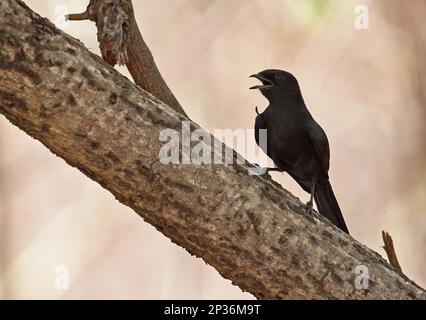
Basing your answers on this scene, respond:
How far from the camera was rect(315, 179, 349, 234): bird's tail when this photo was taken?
2990 mm

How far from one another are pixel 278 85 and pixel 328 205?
0.51 meters

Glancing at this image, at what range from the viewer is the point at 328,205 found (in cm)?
301

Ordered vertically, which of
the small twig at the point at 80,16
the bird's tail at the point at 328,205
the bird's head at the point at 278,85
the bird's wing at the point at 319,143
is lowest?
the bird's tail at the point at 328,205

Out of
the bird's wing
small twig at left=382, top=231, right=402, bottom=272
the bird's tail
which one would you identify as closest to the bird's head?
the bird's wing

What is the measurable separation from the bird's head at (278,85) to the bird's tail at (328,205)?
38 cm

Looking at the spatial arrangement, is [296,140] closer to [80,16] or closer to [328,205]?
[328,205]

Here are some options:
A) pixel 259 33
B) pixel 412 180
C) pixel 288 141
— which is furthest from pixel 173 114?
pixel 412 180

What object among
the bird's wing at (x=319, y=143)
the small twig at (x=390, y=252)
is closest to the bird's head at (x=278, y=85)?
the bird's wing at (x=319, y=143)

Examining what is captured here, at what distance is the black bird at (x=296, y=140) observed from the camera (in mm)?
2963

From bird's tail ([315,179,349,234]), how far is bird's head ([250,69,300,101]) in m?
0.38

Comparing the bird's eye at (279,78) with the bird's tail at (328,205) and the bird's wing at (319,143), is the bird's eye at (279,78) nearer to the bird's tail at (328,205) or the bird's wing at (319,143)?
the bird's wing at (319,143)

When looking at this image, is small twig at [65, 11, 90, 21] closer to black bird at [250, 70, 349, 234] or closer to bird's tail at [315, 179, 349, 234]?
black bird at [250, 70, 349, 234]

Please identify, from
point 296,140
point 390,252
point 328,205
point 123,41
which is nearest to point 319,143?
point 296,140

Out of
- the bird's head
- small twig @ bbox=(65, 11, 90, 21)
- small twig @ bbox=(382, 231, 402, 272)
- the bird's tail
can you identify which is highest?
small twig @ bbox=(65, 11, 90, 21)
